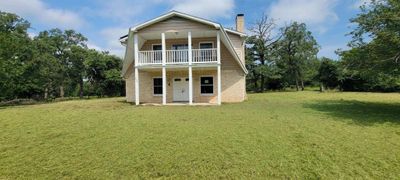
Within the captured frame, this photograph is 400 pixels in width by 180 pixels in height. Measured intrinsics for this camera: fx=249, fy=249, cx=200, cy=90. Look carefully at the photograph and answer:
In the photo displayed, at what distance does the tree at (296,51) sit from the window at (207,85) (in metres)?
22.7

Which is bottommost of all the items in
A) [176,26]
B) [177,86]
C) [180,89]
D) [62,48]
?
[180,89]

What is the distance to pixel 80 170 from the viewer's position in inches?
192

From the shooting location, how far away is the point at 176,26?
1595 cm

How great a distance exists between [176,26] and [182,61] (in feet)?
7.75

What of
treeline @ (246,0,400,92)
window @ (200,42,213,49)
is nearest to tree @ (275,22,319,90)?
treeline @ (246,0,400,92)

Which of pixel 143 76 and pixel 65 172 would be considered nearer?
pixel 65 172

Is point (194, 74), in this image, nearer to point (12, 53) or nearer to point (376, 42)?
point (376, 42)

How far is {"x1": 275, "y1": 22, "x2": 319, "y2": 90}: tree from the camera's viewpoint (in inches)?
1432

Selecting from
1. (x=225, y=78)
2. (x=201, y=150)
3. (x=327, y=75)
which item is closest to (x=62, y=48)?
(x=225, y=78)

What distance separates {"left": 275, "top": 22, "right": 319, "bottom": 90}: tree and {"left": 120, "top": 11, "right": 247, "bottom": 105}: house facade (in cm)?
2042

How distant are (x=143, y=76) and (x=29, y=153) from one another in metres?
12.6

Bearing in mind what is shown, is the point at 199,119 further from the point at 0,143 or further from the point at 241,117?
the point at 0,143

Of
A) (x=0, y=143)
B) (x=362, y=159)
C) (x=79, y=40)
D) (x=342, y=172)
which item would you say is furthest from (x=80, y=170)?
(x=79, y=40)

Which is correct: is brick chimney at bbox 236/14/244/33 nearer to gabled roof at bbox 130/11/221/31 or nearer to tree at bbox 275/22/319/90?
gabled roof at bbox 130/11/221/31
